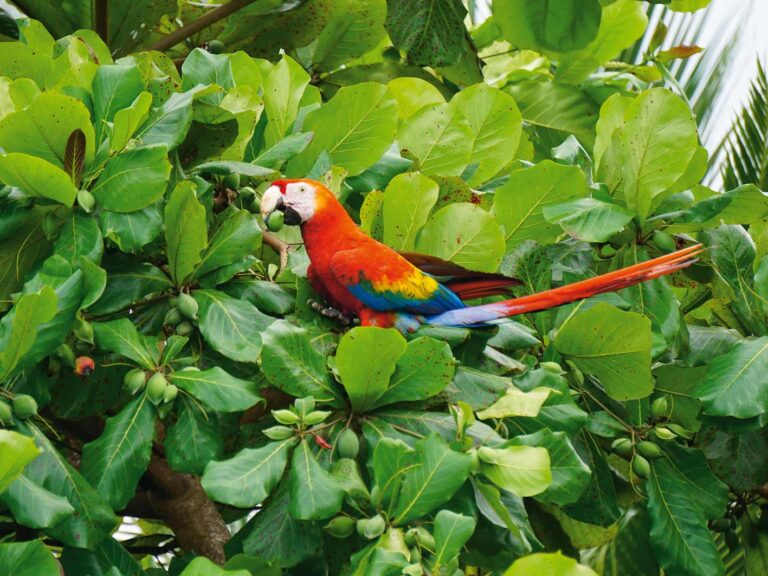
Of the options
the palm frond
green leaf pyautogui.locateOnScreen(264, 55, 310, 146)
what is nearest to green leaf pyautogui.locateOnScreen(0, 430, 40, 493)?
green leaf pyautogui.locateOnScreen(264, 55, 310, 146)

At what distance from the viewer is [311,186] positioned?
45.0 inches

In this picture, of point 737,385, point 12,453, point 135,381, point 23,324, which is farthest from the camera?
point 737,385

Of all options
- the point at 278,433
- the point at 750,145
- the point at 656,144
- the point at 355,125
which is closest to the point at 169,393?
the point at 278,433

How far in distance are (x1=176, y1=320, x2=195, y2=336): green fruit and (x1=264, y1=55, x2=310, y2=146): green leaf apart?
1.00 ft

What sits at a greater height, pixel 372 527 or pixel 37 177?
pixel 37 177

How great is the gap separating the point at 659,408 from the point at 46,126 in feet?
2.50

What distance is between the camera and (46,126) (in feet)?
3.06

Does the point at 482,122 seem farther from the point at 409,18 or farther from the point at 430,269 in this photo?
the point at 409,18

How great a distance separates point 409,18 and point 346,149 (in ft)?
1.96

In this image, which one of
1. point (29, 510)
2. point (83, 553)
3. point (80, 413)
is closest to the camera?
point (29, 510)

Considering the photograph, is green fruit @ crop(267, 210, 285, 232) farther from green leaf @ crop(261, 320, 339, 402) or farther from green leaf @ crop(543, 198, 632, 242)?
green leaf @ crop(543, 198, 632, 242)

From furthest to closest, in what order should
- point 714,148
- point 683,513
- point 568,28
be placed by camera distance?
point 714,148 < point 568,28 < point 683,513

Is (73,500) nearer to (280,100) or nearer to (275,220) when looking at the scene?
(275,220)

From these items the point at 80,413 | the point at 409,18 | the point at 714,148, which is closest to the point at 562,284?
the point at 80,413
